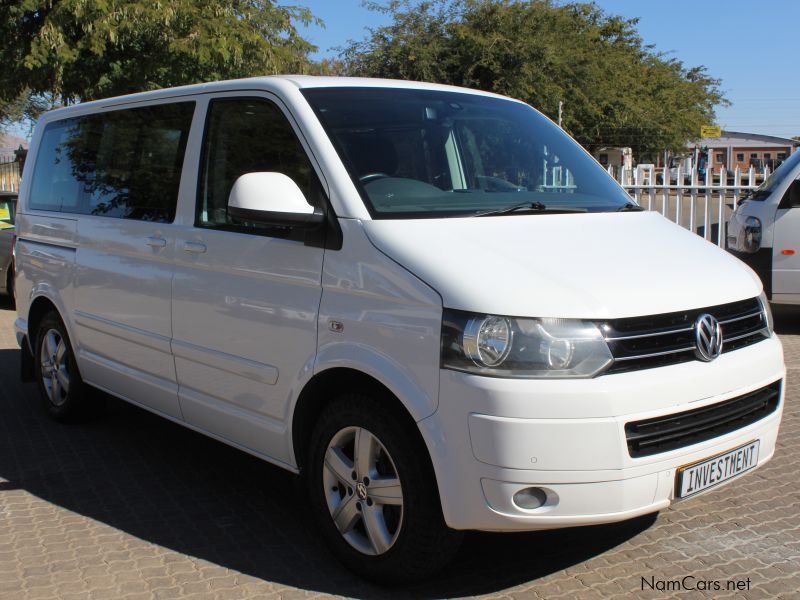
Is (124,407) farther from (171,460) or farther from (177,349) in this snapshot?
(177,349)

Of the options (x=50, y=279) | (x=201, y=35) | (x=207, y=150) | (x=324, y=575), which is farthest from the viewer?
(x=201, y=35)

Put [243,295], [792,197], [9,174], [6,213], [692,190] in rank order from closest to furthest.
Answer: [243,295]
[792,197]
[6,213]
[692,190]
[9,174]

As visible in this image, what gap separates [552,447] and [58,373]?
13.6 ft

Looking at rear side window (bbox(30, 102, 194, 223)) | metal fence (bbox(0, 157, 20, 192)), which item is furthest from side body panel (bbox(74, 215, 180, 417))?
metal fence (bbox(0, 157, 20, 192))

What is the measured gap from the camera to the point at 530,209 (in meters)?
3.88

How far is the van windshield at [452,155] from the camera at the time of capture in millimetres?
3783

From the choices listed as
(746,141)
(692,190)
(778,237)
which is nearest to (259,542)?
(778,237)

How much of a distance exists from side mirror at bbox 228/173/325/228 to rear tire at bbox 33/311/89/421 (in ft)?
8.71

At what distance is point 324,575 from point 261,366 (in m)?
0.92

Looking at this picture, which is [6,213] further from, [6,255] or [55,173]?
[55,173]

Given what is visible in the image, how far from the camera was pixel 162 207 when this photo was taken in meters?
4.66

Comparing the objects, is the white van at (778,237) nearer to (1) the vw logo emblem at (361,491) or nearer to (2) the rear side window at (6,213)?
(1) the vw logo emblem at (361,491)

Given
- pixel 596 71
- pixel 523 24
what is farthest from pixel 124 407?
pixel 596 71

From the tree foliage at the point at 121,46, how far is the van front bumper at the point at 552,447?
40.6 ft
